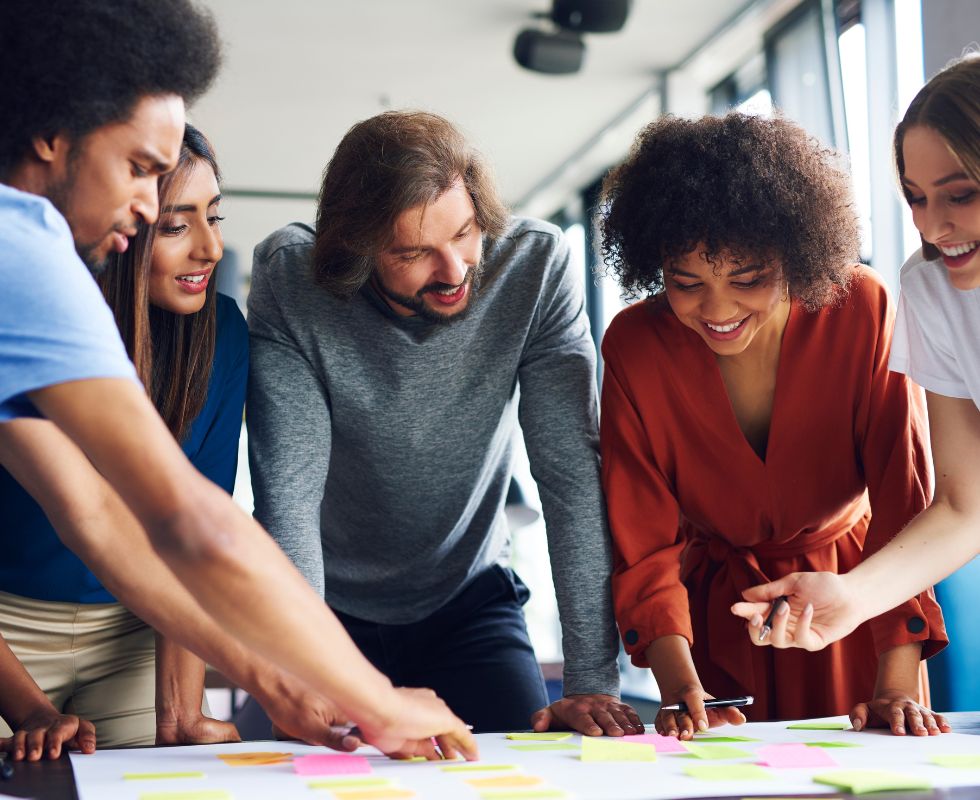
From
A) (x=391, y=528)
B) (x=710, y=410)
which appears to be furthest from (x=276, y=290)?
(x=710, y=410)

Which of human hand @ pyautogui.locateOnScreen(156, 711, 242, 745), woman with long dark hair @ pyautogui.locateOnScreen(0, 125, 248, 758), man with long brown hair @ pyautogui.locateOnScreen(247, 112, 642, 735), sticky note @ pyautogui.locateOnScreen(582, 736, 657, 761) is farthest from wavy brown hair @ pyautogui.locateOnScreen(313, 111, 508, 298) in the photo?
sticky note @ pyautogui.locateOnScreen(582, 736, 657, 761)

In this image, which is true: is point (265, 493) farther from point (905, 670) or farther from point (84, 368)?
point (905, 670)

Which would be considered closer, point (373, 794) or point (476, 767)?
point (373, 794)

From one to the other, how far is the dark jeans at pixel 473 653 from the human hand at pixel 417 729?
0.51m

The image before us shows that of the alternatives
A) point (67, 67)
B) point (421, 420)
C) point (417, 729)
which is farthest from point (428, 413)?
point (67, 67)

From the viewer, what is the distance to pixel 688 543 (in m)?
1.72

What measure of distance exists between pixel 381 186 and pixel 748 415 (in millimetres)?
647

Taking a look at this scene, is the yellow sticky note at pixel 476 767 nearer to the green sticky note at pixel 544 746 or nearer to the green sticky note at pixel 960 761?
the green sticky note at pixel 544 746

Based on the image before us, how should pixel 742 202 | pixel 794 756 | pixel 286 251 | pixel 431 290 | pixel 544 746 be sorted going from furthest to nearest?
1. pixel 286 251
2. pixel 431 290
3. pixel 742 202
4. pixel 544 746
5. pixel 794 756

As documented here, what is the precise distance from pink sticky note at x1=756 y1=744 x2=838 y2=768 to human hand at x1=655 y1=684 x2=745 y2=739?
4.6 inches

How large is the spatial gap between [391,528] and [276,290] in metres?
0.42

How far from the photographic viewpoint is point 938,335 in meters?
1.49

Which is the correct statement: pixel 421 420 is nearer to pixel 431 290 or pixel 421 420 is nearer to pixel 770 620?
pixel 431 290

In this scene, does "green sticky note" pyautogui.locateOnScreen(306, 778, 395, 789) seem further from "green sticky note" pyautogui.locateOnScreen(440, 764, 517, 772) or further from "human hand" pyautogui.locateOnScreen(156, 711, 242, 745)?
"human hand" pyautogui.locateOnScreen(156, 711, 242, 745)
